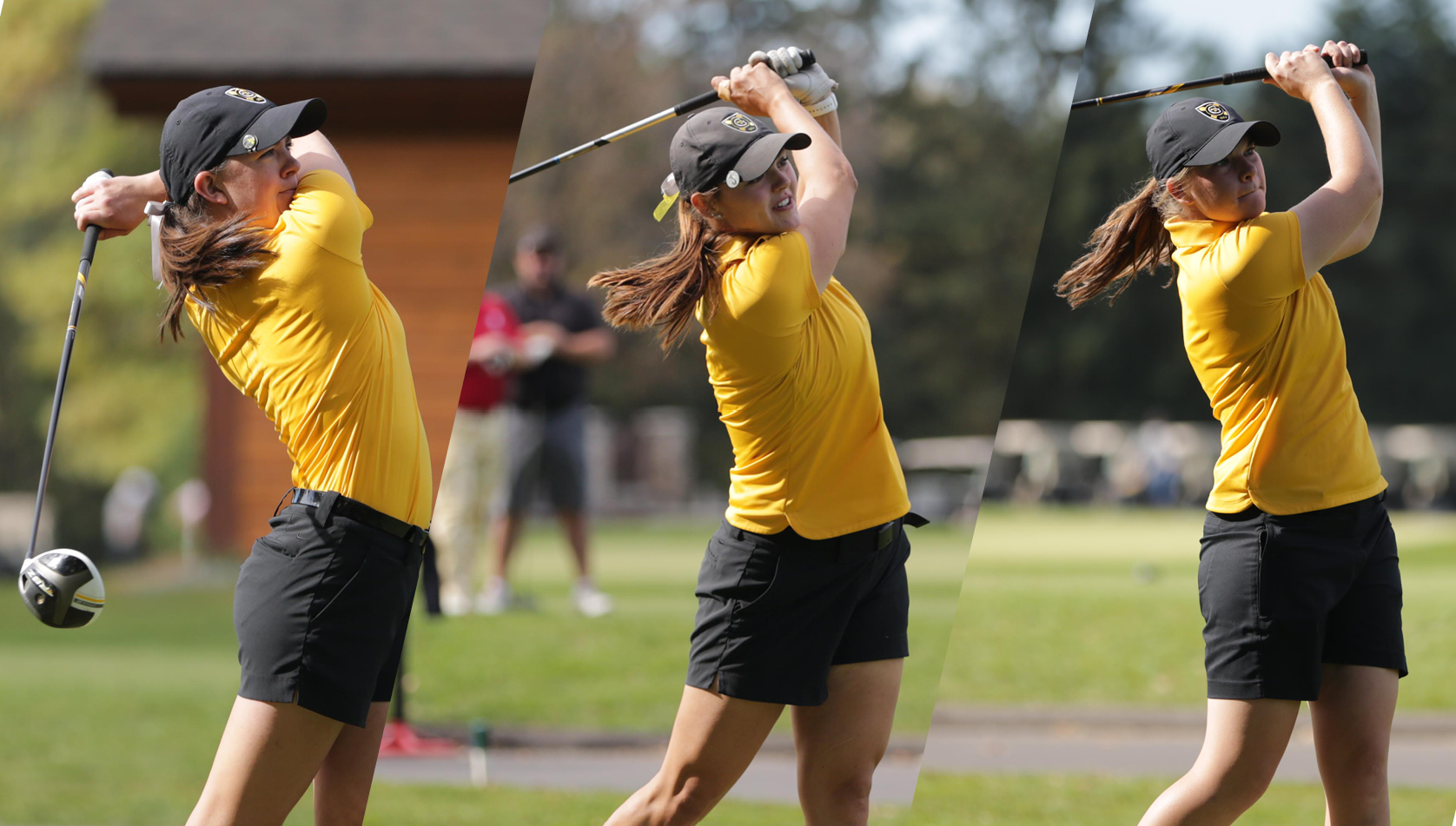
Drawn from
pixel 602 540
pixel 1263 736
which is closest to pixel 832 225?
pixel 1263 736

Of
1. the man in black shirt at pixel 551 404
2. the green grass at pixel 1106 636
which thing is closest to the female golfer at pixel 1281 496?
the green grass at pixel 1106 636

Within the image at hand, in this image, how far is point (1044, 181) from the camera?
25453 millimetres

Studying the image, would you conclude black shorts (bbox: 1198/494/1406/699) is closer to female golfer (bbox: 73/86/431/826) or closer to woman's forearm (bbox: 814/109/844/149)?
woman's forearm (bbox: 814/109/844/149)

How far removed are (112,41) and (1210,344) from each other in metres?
8.98

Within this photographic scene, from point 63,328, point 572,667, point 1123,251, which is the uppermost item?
point 1123,251

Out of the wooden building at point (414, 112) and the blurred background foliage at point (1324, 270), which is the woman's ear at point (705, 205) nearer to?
the wooden building at point (414, 112)

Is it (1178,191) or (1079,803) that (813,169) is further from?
(1079,803)

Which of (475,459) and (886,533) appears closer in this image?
(886,533)

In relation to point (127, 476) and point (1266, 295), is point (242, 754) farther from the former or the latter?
point (127, 476)

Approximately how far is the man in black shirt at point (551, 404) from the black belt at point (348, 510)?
13.8 ft

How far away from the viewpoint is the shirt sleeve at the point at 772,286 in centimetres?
282

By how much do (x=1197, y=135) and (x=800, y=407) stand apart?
1.07m

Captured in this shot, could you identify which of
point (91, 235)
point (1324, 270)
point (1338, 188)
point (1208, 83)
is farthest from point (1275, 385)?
point (1324, 270)

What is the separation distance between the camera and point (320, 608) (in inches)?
112
